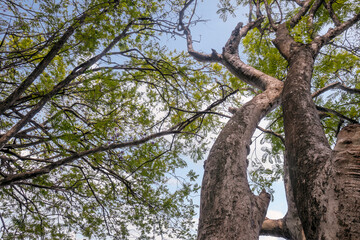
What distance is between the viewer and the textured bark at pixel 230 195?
1.33 meters

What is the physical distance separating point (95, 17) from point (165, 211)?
3960 mm

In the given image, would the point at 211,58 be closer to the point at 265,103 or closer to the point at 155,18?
the point at 155,18

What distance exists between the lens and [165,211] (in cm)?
483

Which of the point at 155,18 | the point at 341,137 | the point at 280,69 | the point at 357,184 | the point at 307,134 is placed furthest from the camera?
the point at 280,69

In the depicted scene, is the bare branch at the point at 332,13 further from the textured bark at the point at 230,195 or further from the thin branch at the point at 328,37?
the textured bark at the point at 230,195

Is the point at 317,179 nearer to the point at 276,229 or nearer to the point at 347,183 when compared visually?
the point at 347,183

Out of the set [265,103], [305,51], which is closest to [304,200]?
[265,103]

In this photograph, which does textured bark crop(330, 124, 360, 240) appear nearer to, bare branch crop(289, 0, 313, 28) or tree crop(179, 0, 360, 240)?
tree crop(179, 0, 360, 240)

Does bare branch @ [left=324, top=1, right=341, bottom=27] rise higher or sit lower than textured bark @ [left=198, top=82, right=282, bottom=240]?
higher

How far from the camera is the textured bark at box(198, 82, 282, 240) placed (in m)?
1.33

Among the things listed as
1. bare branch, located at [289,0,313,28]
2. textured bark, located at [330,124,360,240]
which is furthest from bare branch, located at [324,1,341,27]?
textured bark, located at [330,124,360,240]

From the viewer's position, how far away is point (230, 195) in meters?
1.51

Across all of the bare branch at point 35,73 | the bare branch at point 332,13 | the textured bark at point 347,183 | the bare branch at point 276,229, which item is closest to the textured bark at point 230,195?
the textured bark at point 347,183

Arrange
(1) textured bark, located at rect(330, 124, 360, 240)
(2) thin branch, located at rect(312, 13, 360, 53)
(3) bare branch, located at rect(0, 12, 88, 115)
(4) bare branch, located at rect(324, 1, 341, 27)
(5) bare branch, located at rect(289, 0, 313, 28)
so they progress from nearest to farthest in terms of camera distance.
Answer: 1. (1) textured bark, located at rect(330, 124, 360, 240)
2. (3) bare branch, located at rect(0, 12, 88, 115)
3. (2) thin branch, located at rect(312, 13, 360, 53)
4. (4) bare branch, located at rect(324, 1, 341, 27)
5. (5) bare branch, located at rect(289, 0, 313, 28)
